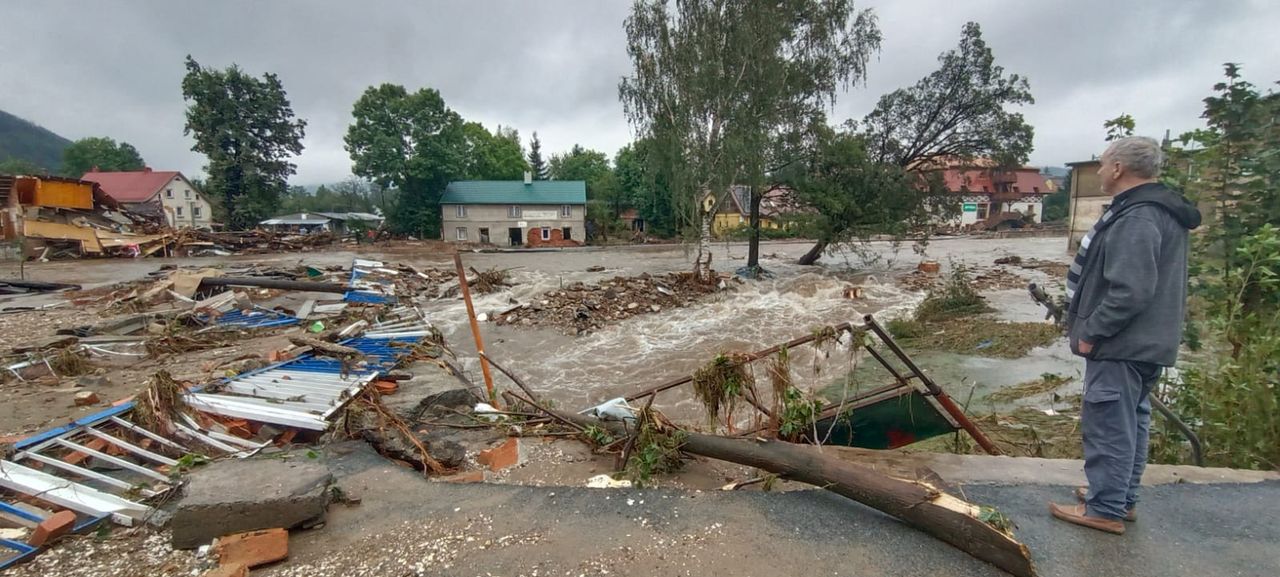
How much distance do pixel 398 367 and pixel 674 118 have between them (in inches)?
635

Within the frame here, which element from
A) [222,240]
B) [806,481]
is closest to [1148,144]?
[806,481]

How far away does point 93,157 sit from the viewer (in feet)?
187

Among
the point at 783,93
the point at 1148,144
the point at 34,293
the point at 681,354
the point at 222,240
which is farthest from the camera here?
the point at 222,240

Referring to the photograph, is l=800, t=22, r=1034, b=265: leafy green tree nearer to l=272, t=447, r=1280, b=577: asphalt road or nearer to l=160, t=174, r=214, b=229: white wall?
l=272, t=447, r=1280, b=577: asphalt road

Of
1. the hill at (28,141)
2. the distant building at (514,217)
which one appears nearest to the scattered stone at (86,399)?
the distant building at (514,217)

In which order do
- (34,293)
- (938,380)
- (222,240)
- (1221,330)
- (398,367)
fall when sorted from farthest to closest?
(222,240) < (34,293) < (938,380) < (398,367) < (1221,330)

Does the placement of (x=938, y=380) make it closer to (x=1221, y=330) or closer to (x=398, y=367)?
(x=1221, y=330)

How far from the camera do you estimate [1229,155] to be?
12.3 ft

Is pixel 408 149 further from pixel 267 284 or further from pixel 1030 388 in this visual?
pixel 1030 388

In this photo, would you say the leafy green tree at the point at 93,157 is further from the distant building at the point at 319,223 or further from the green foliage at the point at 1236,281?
the green foliage at the point at 1236,281

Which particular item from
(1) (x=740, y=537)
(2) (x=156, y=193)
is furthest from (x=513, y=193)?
(1) (x=740, y=537)

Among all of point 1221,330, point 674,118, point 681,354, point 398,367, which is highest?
point 674,118

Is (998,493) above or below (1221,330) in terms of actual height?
below

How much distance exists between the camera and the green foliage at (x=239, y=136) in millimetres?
36438
